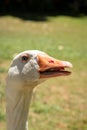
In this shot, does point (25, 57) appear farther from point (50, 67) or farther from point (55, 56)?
point (55, 56)

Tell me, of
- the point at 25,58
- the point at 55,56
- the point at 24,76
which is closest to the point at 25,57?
the point at 25,58

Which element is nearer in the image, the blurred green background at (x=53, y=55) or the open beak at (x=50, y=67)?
the open beak at (x=50, y=67)

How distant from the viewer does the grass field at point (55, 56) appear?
5.64 meters

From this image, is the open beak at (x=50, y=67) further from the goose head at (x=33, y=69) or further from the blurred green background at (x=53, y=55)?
the blurred green background at (x=53, y=55)

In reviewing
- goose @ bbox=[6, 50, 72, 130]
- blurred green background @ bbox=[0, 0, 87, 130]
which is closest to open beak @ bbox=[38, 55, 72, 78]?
goose @ bbox=[6, 50, 72, 130]

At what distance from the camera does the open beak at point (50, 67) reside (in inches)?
113

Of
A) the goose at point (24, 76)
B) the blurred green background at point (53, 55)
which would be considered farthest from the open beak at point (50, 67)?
the blurred green background at point (53, 55)

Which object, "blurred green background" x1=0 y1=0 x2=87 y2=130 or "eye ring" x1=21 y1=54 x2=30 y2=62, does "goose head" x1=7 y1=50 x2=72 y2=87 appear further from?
"blurred green background" x1=0 y1=0 x2=87 y2=130

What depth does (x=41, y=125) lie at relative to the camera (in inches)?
212

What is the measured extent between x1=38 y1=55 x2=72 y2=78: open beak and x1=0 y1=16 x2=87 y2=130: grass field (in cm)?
248

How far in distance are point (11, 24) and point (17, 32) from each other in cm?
142

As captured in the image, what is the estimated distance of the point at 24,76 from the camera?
114 inches

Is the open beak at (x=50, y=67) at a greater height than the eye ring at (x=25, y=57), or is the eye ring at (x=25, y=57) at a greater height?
the eye ring at (x=25, y=57)

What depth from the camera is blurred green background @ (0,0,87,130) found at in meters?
5.66
